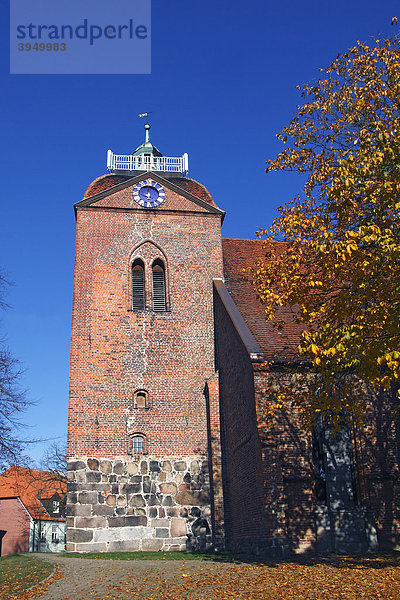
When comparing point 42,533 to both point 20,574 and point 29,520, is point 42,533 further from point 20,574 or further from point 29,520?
point 20,574

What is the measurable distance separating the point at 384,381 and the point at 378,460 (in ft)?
21.8

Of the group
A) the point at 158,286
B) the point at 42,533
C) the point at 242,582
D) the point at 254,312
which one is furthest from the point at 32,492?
the point at 242,582

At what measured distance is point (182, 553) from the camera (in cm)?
1623

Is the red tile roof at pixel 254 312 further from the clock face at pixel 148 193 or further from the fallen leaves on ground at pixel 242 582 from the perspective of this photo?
the fallen leaves on ground at pixel 242 582

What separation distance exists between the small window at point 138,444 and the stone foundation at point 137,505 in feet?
0.74

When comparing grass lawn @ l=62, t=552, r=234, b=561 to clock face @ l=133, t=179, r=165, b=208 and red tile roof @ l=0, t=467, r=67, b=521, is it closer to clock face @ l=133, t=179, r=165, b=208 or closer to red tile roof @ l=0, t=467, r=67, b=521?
clock face @ l=133, t=179, r=165, b=208

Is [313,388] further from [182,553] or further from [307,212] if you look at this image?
[182,553]

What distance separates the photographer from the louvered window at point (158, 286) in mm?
20000

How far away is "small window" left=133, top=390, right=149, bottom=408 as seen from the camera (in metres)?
18.3

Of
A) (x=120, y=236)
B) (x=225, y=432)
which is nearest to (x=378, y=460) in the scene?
(x=225, y=432)

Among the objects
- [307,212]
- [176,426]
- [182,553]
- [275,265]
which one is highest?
[307,212]

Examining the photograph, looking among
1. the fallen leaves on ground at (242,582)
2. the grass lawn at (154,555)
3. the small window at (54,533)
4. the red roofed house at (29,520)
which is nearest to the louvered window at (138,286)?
the grass lawn at (154,555)

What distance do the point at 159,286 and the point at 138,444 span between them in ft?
18.4

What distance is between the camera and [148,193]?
840 inches
